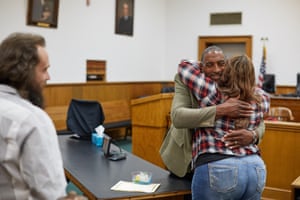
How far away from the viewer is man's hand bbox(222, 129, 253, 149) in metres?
2.00

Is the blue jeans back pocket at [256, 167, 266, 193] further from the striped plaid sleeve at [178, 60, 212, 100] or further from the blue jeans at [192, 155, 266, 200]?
the striped plaid sleeve at [178, 60, 212, 100]

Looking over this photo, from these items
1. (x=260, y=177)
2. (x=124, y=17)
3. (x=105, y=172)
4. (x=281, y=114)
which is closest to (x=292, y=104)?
(x=281, y=114)

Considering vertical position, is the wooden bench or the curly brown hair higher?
the curly brown hair

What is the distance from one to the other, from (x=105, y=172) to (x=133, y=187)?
0.39 metres

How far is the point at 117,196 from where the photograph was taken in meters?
2.31

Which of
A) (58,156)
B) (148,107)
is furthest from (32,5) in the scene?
(58,156)

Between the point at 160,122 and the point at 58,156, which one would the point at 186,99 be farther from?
the point at 160,122

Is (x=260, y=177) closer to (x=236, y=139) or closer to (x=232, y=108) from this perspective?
(x=236, y=139)

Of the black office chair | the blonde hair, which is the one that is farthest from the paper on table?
the black office chair

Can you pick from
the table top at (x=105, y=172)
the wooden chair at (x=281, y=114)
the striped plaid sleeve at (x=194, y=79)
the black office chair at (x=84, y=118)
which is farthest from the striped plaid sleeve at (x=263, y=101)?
the wooden chair at (x=281, y=114)

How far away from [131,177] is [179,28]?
27.9 feet

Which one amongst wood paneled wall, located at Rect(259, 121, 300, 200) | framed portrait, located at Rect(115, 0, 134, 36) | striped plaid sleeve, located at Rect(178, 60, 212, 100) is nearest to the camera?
striped plaid sleeve, located at Rect(178, 60, 212, 100)

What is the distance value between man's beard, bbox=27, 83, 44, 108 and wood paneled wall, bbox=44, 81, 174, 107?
5512 mm

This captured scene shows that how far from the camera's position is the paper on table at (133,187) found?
2449 mm
